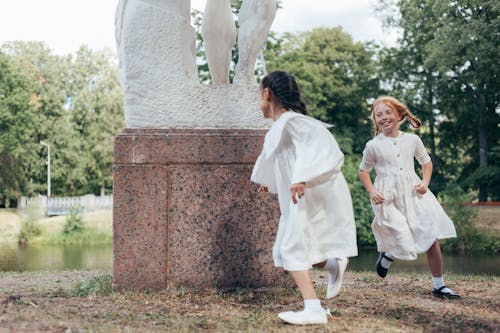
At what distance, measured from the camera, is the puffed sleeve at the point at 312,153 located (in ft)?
11.5

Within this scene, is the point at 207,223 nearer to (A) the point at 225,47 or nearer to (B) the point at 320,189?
(B) the point at 320,189

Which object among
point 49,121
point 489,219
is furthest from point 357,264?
point 49,121

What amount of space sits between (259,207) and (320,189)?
3.13ft

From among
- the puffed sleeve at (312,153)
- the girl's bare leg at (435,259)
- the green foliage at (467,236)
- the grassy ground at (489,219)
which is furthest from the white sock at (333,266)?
the grassy ground at (489,219)

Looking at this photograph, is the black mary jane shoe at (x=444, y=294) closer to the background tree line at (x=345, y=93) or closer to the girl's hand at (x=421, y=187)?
the girl's hand at (x=421, y=187)

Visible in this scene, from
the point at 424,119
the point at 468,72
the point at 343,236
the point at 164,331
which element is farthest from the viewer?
the point at 424,119

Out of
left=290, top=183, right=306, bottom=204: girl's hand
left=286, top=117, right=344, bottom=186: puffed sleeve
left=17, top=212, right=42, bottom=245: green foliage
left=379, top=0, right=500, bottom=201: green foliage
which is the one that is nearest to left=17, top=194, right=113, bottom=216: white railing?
left=17, top=212, right=42, bottom=245: green foliage

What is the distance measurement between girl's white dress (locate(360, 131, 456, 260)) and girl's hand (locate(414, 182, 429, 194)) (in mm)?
39

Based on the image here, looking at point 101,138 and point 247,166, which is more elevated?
point 101,138

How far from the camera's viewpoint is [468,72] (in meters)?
23.3

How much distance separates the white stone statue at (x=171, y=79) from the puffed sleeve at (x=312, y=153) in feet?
3.84

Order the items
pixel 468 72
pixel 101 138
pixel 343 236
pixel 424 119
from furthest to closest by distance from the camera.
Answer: pixel 101 138 → pixel 424 119 → pixel 468 72 → pixel 343 236

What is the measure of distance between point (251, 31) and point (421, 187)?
181cm

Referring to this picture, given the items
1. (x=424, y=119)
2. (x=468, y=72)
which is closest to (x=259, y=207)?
(x=468, y=72)
